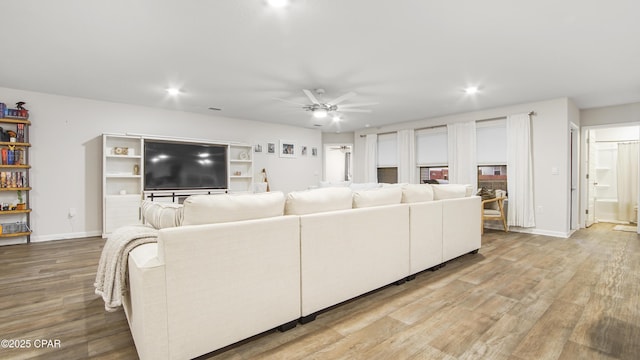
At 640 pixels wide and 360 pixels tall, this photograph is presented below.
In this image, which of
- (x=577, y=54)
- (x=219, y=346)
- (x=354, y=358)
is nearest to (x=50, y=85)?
(x=219, y=346)

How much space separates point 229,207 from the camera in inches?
66.8

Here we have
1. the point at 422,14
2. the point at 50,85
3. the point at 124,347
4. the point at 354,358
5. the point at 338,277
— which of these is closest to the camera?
the point at 354,358

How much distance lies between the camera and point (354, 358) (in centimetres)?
159

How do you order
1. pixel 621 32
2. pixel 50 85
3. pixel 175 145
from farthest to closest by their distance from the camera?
1. pixel 175 145
2. pixel 50 85
3. pixel 621 32

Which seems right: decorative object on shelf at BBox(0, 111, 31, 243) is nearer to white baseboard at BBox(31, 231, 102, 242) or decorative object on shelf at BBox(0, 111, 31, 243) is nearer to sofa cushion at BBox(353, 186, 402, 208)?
white baseboard at BBox(31, 231, 102, 242)

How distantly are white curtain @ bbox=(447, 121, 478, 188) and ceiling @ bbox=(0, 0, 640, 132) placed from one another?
1121 millimetres

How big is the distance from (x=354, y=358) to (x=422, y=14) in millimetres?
2511

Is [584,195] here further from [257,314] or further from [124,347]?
[124,347]

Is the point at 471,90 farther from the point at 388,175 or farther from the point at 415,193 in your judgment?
the point at 388,175

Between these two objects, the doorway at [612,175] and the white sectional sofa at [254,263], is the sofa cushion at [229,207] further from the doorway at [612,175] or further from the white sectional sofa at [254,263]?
Result: the doorway at [612,175]

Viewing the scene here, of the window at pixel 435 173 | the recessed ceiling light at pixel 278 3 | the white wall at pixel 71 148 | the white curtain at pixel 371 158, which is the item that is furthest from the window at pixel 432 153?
the white wall at pixel 71 148

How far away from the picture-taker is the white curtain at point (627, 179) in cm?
616

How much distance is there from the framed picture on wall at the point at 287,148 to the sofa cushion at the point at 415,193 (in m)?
4.77

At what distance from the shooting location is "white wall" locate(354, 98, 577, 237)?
481 centimetres
